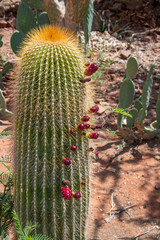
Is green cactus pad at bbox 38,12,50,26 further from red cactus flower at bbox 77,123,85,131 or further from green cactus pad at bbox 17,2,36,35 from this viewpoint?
red cactus flower at bbox 77,123,85,131

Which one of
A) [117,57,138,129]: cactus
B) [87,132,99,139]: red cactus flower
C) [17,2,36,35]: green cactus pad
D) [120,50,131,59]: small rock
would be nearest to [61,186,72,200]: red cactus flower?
[87,132,99,139]: red cactus flower

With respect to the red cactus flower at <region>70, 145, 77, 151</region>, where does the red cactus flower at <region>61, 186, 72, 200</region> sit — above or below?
below

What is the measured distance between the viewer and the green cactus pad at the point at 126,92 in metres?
3.40

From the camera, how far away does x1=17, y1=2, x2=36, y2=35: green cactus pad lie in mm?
4266

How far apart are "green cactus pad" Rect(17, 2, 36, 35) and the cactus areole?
2829mm

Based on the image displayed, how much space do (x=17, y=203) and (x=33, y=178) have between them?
238 mm

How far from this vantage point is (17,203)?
1.74 meters

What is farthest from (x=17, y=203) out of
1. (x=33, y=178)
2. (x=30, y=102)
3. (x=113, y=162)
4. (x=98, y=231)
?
(x=113, y=162)

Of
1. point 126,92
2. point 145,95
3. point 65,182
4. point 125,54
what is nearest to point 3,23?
point 125,54

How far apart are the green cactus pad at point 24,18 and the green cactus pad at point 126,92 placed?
1.87 meters

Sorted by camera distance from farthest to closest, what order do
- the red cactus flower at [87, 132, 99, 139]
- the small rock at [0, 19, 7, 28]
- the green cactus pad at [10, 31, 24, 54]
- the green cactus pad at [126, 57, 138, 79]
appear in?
the small rock at [0, 19, 7, 28] < the green cactus pad at [10, 31, 24, 54] < the green cactus pad at [126, 57, 138, 79] < the red cactus flower at [87, 132, 99, 139]

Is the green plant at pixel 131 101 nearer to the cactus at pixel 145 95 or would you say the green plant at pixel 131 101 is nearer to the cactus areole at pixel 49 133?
the cactus at pixel 145 95

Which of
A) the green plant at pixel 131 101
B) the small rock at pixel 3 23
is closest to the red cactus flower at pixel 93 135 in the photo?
the green plant at pixel 131 101

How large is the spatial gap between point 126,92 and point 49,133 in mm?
1990
